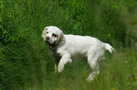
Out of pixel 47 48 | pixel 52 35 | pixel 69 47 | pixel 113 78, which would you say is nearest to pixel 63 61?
pixel 69 47

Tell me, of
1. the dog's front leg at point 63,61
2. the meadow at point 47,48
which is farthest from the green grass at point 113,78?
the dog's front leg at point 63,61

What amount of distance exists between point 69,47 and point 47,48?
653 millimetres

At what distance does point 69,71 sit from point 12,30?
135 centimetres

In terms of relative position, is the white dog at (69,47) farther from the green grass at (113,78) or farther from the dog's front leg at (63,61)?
the green grass at (113,78)

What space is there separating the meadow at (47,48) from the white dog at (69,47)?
8.7 inches

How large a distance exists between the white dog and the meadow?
22 centimetres

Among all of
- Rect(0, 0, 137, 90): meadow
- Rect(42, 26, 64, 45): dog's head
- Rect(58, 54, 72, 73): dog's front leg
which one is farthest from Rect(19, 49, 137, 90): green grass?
Rect(42, 26, 64, 45): dog's head

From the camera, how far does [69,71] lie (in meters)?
5.31

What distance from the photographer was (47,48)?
5.85 metres

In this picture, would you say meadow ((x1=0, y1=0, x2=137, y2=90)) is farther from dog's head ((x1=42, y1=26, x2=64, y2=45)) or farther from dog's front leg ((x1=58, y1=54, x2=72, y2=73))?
dog's head ((x1=42, y1=26, x2=64, y2=45))

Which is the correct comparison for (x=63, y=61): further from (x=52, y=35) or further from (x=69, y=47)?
(x=52, y=35)

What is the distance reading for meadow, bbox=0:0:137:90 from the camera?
3.47 meters

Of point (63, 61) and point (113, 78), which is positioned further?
point (63, 61)

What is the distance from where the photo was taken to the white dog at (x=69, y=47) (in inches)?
198
